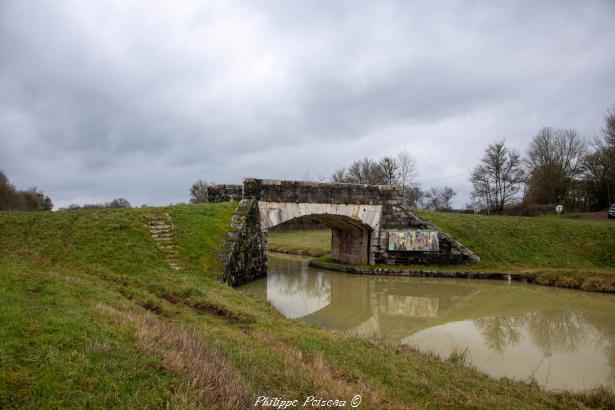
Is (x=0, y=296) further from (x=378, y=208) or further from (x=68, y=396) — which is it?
(x=378, y=208)

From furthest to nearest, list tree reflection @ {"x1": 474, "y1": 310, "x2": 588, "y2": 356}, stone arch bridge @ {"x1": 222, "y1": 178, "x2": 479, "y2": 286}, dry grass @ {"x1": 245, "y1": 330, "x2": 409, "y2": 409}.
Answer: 1. stone arch bridge @ {"x1": 222, "y1": 178, "x2": 479, "y2": 286}
2. tree reflection @ {"x1": 474, "y1": 310, "x2": 588, "y2": 356}
3. dry grass @ {"x1": 245, "y1": 330, "x2": 409, "y2": 409}

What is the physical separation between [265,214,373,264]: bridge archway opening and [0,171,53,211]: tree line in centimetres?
2323

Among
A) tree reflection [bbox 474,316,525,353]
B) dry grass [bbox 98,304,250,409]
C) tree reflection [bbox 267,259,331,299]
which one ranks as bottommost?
tree reflection [bbox 474,316,525,353]

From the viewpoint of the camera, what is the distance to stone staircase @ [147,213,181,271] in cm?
1440

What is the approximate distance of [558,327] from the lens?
11.9m

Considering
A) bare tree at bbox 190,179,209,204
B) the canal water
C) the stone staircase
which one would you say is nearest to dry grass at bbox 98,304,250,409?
the canal water

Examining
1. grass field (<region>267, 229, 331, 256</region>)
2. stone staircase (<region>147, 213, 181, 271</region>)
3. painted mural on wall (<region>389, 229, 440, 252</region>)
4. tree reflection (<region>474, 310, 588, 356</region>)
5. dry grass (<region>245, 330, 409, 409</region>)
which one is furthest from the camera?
grass field (<region>267, 229, 331, 256</region>)

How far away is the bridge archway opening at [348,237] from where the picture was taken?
22750 mm

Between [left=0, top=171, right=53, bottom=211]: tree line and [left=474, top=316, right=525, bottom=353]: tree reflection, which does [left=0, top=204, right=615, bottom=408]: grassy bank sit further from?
[left=0, top=171, right=53, bottom=211]: tree line

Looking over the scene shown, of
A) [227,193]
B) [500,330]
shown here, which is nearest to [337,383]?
[500,330]

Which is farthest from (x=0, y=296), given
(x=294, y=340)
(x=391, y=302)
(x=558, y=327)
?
(x=558, y=327)

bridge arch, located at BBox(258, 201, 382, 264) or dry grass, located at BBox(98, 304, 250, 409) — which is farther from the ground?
bridge arch, located at BBox(258, 201, 382, 264)

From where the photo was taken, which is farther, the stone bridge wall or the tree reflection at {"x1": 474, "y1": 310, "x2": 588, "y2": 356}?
the stone bridge wall

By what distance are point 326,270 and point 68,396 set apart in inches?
800
